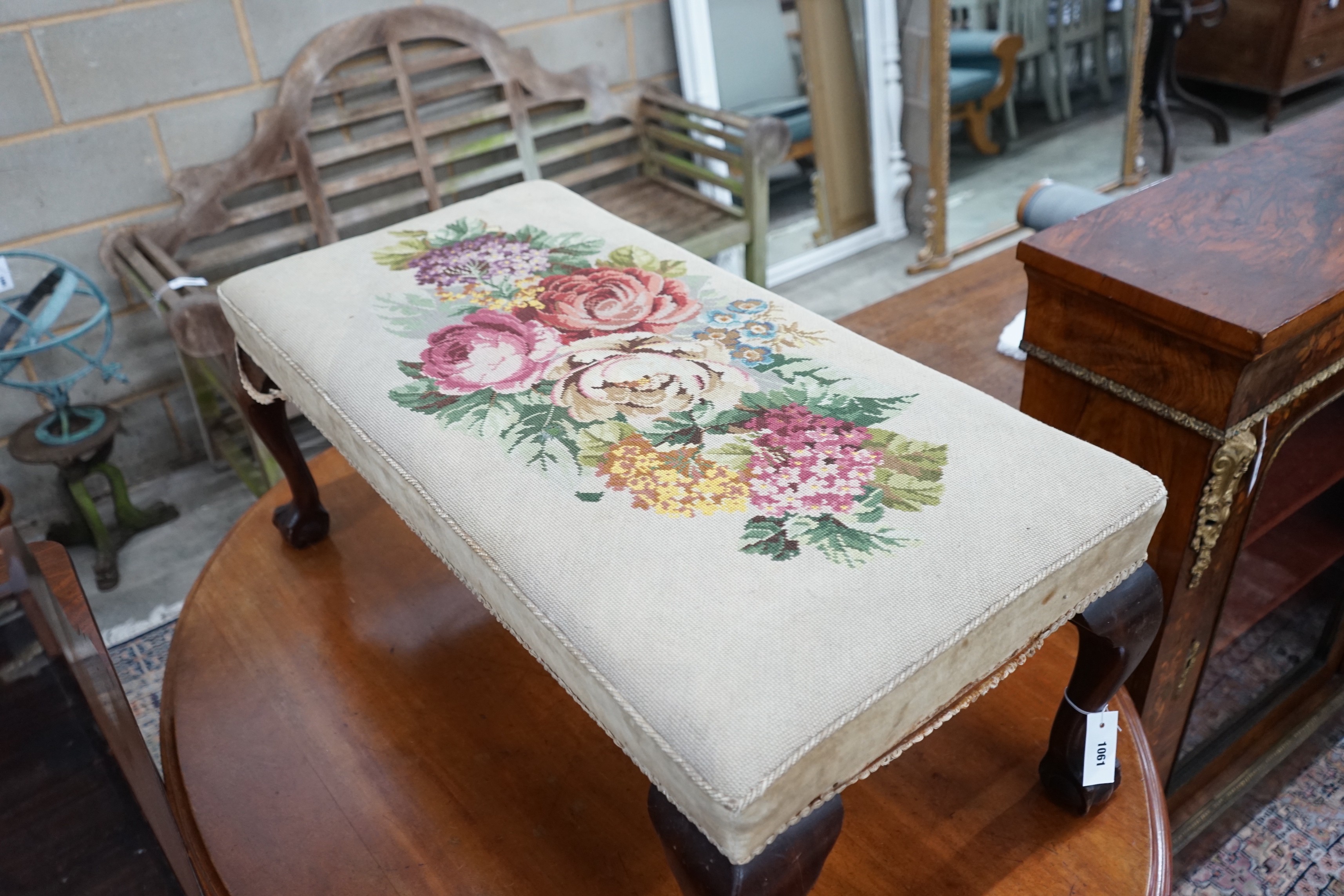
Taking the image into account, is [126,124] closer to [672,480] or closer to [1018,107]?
[672,480]

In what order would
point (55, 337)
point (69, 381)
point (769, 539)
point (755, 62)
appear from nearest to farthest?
point (769, 539), point (69, 381), point (55, 337), point (755, 62)

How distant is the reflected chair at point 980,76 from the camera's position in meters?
3.15

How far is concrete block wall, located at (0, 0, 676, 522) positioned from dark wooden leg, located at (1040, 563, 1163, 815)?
2.22 meters

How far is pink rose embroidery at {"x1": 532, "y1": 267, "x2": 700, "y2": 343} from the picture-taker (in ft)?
3.55

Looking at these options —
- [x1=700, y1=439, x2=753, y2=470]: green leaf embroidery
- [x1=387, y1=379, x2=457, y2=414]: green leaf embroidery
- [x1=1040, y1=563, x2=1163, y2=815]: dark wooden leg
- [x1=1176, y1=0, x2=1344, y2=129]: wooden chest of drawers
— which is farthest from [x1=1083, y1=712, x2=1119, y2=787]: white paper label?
[x1=1176, y1=0, x2=1344, y2=129]: wooden chest of drawers

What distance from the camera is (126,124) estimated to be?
2.22 m

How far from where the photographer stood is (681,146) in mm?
2818

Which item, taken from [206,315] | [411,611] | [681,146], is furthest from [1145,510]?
[681,146]

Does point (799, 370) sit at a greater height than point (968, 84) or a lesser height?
greater

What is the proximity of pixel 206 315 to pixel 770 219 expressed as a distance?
203 cm

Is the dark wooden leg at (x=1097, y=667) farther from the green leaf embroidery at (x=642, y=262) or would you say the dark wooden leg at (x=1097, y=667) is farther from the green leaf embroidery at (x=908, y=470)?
the green leaf embroidery at (x=642, y=262)

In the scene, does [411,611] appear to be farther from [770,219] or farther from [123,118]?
[770,219]

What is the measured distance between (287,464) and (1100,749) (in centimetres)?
107

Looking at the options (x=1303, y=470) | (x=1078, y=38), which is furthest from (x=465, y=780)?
(x=1078, y=38)
